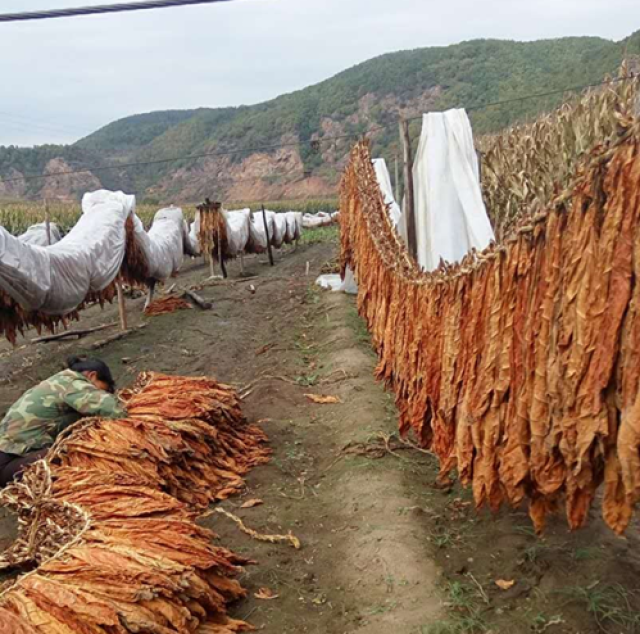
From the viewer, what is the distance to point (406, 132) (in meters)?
7.04

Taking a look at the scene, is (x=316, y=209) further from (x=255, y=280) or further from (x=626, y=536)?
(x=626, y=536)

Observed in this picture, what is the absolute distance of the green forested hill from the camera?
252 ft

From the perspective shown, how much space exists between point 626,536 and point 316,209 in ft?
222

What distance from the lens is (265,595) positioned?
3711 millimetres

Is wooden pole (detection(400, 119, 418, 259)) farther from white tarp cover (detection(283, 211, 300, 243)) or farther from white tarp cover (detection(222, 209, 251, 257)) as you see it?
white tarp cover (detection(283, 211, 300, 243))

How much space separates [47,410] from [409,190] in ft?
13.8

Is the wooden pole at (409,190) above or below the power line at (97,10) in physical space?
below

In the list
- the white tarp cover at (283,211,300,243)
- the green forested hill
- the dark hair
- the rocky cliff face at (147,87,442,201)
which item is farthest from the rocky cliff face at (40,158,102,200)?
the dark hair

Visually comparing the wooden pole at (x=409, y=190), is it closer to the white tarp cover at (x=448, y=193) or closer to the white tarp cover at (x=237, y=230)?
A: the white tarp cover at (x=448, y=193)

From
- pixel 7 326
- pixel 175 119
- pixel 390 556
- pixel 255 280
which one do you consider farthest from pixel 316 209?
pixel 175 119

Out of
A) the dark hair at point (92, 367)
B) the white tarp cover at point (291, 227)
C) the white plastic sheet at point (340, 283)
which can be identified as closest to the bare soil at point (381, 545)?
the dark hair at point (92, 367)

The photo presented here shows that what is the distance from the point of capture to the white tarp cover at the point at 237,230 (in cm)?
2105

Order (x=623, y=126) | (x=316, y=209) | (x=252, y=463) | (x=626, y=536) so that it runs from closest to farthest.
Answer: (x=623, y=126), (x=626, y=536), (x=252, y=463), (x=316, y=209)

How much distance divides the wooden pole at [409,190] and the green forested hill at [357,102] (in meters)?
59.9
